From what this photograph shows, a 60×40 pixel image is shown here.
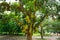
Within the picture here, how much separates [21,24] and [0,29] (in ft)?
16.2

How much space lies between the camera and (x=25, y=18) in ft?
10.9

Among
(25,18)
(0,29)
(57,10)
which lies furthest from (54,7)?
(0,29)

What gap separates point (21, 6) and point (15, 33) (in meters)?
5.49

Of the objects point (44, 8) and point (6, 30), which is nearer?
point (44, 8)

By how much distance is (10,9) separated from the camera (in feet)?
10.5

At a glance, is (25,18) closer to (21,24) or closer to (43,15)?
(21,24)

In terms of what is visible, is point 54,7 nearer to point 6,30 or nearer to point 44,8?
point 44,8

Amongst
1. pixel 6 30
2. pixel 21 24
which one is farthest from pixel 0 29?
pixel 21 24

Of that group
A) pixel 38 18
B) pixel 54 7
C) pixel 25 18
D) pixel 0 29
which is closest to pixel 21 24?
pixel 25 18

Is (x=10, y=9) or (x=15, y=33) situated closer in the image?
(x=10, y=9)

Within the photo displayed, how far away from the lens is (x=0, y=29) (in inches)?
320

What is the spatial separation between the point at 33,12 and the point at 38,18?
0.58ft

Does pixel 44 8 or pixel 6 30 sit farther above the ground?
pixel 44 8

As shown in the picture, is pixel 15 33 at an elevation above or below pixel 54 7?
below
